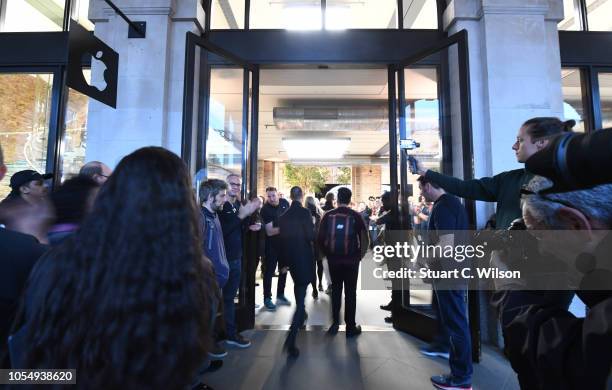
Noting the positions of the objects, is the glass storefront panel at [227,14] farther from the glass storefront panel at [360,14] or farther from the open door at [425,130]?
the open door at [425,130]

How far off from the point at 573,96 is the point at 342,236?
316cm

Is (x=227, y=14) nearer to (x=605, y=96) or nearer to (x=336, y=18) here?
(x=336, y=18)

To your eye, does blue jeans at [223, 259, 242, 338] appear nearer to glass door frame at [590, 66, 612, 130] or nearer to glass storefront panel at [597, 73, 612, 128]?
glass door frame at [590, 66, 612, 130]

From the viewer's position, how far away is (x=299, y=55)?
3.65 m

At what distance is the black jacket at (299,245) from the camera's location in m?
3.19

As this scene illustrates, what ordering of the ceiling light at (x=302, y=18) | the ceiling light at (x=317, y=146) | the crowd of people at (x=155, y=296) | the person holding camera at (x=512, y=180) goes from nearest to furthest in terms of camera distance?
1. the crowd of people at (x=155, y=296)
2. the person holding camera at (x=512, y=180)
3. the ceiling light at (x=302, y=18)
4. the ceiling light at (x=317, y=146)

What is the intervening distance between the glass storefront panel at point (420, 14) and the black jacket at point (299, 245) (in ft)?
8.87

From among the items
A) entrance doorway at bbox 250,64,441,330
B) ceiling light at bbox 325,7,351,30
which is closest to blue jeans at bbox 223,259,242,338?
entrance doorway at bbox 250,64,441,330

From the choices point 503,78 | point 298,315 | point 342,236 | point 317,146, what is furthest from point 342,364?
point 317,146

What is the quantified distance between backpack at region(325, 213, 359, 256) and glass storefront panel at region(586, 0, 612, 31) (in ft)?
12.1

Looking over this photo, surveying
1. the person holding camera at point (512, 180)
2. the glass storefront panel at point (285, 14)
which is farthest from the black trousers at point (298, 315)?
the glass storefront panel at point (285, 14)

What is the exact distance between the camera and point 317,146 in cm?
890

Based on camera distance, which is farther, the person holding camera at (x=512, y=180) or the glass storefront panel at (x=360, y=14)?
the glass storefront panel at (x=360, y=14)

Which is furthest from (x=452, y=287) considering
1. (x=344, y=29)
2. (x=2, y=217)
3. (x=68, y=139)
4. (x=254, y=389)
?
(x=68, y=139)
